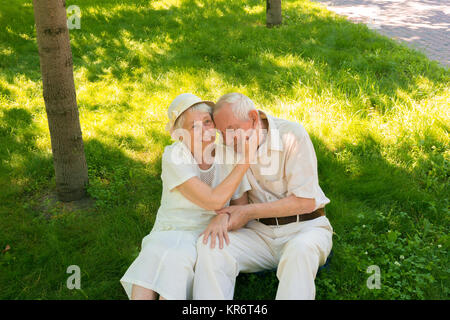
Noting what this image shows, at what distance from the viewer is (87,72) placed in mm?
6887

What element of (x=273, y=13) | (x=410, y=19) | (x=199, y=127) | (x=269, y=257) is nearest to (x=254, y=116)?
(x=199, y=127)

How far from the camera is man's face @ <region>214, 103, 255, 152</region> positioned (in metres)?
2.68

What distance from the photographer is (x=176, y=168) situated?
9.09 feet

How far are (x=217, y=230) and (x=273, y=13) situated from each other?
6.57 m

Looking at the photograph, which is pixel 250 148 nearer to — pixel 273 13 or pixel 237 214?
pixel 237 214

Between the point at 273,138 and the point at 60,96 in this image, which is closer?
the point at 273,138

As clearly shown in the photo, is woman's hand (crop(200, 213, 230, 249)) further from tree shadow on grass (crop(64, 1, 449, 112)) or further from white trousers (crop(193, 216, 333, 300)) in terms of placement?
tree shadow on grass (crop(64, 1, 449, 112))

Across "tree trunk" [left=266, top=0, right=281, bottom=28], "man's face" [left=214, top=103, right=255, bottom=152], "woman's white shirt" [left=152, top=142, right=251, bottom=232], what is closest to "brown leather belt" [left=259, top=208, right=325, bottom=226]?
"woman's white shirt" [left=152, top=142, right=251, bottom=232]

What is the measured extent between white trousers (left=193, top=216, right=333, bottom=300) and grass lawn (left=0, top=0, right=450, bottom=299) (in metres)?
0.31

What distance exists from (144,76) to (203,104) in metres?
4.02

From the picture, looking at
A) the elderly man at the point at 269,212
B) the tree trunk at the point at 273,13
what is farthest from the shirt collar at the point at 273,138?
the tree trunk at the point at 273,13
